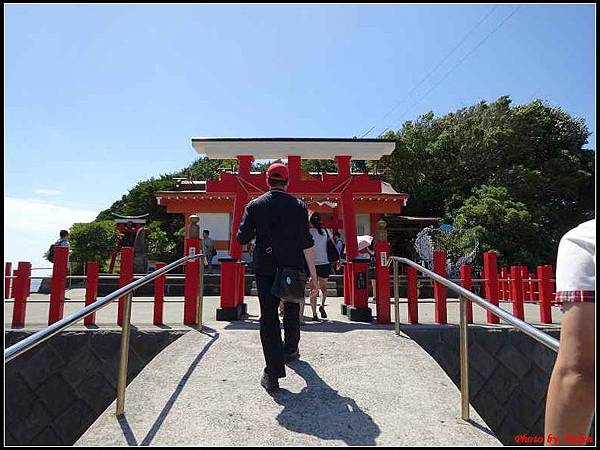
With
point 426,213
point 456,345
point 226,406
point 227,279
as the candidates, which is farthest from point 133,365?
point 426,213

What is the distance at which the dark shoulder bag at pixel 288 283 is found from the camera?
327 cm

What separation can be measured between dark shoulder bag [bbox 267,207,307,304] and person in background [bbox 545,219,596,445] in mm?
2054

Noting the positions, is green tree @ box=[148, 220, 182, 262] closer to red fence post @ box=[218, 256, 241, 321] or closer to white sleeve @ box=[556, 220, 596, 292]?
red fence post @ box=[218, 256, 241, 321]

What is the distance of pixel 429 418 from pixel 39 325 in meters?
5.75

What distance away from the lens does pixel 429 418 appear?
2.96 metres

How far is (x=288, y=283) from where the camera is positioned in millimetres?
3297

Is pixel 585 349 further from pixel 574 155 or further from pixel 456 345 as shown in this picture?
pixel 574 155

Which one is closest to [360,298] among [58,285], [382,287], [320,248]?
[382,287]

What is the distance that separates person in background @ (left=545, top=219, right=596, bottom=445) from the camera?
1345 mm

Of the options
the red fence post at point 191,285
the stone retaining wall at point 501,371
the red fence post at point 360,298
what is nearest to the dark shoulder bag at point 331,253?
the red fence post at point 360,298

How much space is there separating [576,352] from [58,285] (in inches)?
252

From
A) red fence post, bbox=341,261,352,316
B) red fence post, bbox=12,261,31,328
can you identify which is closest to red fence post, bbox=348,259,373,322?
red fence post, bbox=341,261,352,316

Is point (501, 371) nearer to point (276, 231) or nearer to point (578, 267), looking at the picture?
point (276, 231)

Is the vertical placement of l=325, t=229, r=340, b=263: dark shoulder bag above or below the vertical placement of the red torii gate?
below
